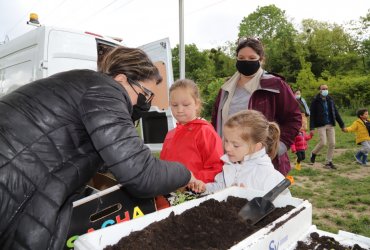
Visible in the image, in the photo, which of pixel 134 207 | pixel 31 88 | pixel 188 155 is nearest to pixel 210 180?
pixel 188 155

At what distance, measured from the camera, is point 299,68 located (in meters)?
26.7

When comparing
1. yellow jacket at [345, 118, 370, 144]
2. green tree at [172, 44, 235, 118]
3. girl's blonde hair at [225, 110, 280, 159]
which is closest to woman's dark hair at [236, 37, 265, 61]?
girl's blonde hair at [225, 110, 280, 159]

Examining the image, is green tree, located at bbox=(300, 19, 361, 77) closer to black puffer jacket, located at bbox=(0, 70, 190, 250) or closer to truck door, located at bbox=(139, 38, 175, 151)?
truck door, located at bbox=(139, 38, 175, 151)

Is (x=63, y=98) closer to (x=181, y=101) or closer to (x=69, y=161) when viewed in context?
(x=69, y=161)

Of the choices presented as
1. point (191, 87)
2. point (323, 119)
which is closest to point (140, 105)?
point (191, 87)

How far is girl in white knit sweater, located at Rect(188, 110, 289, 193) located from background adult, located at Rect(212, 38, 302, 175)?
0.40 metres

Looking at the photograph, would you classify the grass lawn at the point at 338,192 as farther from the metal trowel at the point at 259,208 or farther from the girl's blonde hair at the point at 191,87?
the metal trowel at the point at 259,208

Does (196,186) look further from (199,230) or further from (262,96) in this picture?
(262,96)

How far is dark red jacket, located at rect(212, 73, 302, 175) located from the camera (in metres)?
2.67

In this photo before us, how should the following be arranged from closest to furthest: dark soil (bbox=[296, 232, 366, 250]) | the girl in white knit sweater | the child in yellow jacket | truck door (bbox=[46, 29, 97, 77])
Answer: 1. dark soil (bbox=[296, 232, 366, 250])
2. the girl in white knit sweater
3. truck door (bbox=[46, 29, 97, 77])
4. the child in yellow jacket

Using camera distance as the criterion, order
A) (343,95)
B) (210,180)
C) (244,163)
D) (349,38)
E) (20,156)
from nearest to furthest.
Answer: (20,156) → (244,163) → (210,180) → (343,95) → (349,38)

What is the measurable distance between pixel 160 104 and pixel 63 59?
168cm

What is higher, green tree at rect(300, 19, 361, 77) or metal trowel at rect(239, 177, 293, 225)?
green tree at rect(300, 19, 361, 77)

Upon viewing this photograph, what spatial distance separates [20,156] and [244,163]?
55.6 inches
